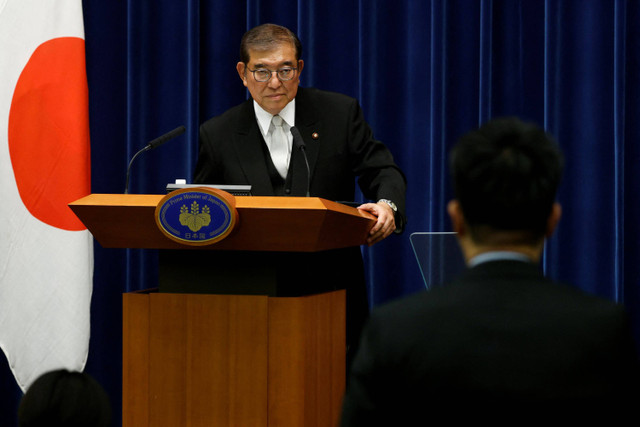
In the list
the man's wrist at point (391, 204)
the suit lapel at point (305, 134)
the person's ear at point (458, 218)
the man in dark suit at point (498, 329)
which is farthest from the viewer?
the suit lapel at point (305, 134)

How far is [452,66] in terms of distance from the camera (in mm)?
3645

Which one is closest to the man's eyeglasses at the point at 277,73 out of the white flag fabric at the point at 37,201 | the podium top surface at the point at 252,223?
the podium top surface at the point at 252,223

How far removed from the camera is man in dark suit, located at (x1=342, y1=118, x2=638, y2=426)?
0.86 meters

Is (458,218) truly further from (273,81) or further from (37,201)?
(37,201)

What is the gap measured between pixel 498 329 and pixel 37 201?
107 inches

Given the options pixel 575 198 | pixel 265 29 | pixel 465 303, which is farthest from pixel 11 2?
pixel 465 303

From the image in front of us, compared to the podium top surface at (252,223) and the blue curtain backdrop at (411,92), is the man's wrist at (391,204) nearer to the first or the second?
the podium top surface at (252,223)

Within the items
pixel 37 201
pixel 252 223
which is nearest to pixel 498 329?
pixel 252 223

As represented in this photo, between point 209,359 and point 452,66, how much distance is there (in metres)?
2.26

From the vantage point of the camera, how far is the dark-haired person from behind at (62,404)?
3.45 feet

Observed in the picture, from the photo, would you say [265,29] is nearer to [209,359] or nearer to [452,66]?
[209,359]

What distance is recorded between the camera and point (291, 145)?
254 cm

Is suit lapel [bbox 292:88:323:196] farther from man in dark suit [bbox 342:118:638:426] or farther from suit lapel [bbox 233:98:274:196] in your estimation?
man in dark suit [bbox 342:118:638:426]

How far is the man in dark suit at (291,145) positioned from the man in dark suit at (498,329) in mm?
1381
